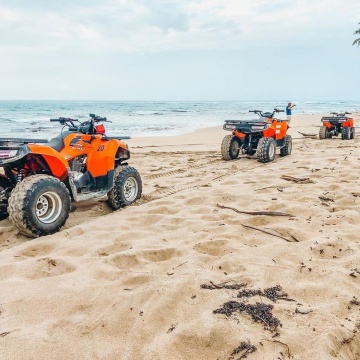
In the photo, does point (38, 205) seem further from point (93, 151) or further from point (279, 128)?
point (279, 128)

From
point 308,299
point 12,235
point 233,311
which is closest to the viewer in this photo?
point 233,311

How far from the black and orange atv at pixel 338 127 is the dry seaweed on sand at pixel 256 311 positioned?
11.8 m

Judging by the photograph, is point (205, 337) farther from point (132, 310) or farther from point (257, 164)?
point (257, 164)

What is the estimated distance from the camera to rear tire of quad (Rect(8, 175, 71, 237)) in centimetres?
347

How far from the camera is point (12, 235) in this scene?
378 cm

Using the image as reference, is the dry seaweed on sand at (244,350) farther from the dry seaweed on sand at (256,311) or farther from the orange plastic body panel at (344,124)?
the orange plastic body panel at (344,124)

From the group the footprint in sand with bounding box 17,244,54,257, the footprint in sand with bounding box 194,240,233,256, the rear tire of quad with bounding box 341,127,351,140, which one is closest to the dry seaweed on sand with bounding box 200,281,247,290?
the footprint in sand with bounding box 194,240,233,256

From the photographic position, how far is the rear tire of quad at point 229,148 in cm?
871

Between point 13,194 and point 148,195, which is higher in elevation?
point 13,194

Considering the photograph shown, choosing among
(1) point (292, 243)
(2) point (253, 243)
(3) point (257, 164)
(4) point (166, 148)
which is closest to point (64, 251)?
(2) point (253, 243)

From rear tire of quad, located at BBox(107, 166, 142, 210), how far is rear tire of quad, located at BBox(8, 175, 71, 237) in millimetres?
941

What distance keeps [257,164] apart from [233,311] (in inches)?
245

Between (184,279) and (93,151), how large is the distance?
99.3 inches

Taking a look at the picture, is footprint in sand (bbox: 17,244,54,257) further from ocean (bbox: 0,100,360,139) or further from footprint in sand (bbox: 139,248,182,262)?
ocean (bbox: 0,100,360,139)
